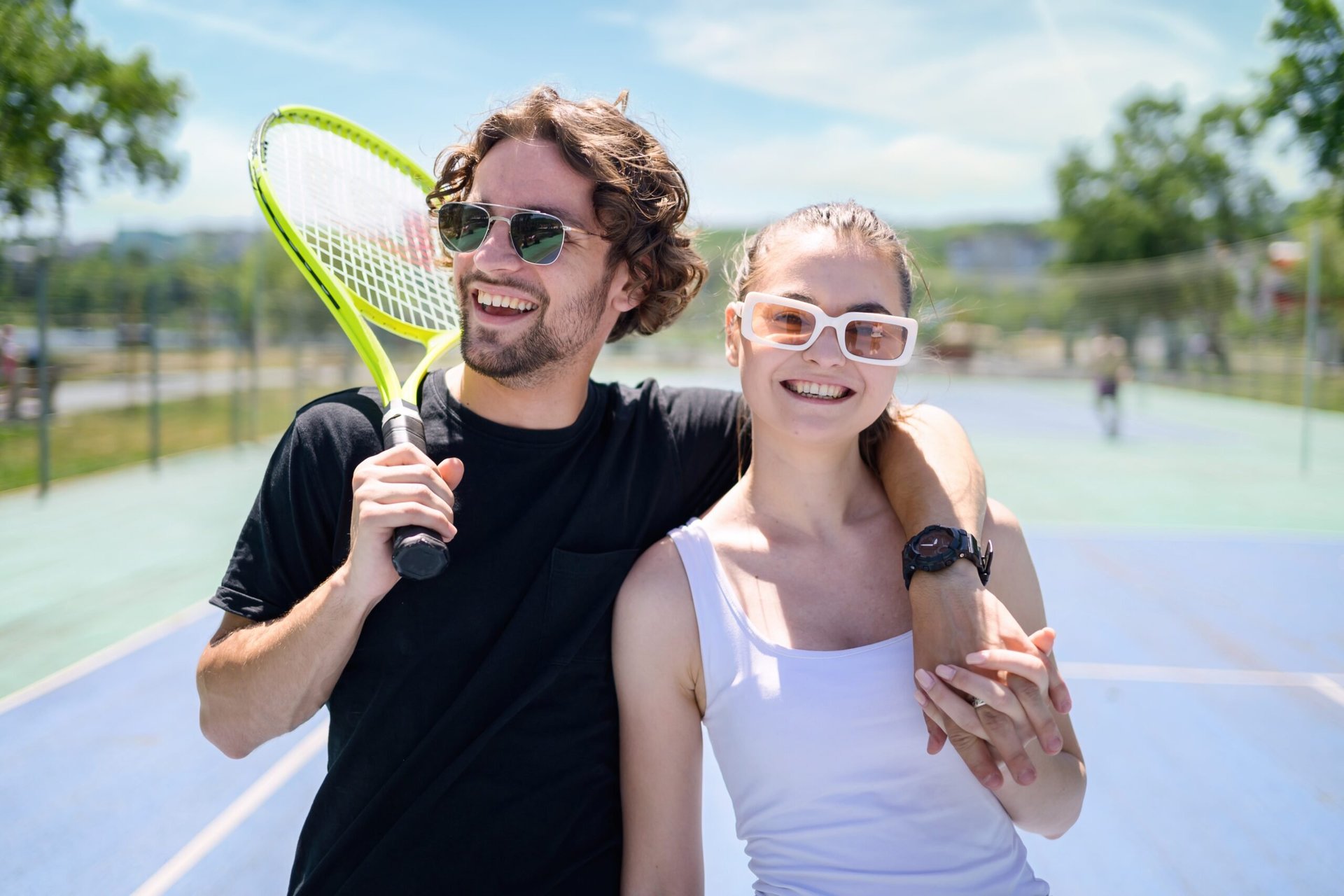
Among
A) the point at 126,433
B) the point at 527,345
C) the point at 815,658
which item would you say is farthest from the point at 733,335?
the point at 126,433

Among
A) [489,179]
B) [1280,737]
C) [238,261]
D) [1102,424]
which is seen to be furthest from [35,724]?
[1102,424]

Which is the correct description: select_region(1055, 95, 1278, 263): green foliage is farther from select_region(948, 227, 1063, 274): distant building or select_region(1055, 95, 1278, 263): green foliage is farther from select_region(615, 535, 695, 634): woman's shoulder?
select_region(948, 227, 1063, 274): distant building

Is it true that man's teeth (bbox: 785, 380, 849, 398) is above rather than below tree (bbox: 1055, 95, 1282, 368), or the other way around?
below

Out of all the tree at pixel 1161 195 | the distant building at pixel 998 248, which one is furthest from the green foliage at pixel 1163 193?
the distant building at pixel 998 248

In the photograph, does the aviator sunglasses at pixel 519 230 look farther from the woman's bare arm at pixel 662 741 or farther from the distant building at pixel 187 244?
the distant building at pixel 187 244

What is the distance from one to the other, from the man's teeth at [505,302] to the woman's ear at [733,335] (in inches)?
17.8

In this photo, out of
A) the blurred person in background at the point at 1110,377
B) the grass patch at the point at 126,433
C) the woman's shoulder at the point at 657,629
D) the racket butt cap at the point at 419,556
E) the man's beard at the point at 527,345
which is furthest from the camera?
the blurred person in background at the point at 1110,377

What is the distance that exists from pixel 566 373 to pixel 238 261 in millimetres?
16489

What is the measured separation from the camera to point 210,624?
5.09m

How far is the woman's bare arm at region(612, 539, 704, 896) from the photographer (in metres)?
1.98

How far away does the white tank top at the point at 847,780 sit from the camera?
6.06 feet

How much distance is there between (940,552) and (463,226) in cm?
122

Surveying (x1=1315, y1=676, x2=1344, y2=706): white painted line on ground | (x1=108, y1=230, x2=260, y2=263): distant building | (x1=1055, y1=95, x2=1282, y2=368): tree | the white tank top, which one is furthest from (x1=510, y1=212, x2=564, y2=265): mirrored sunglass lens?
(x1=1055, y1=95, x2=1282, y2=368): tree

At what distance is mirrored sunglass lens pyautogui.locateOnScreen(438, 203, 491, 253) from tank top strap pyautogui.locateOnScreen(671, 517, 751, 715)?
2.70 feet
